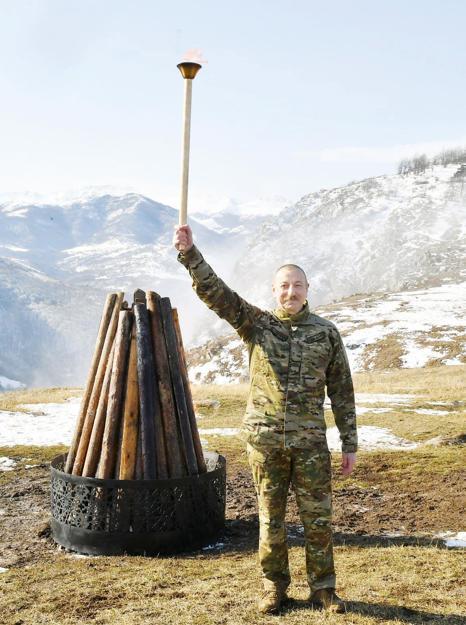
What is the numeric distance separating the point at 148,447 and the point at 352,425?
2.85 meters

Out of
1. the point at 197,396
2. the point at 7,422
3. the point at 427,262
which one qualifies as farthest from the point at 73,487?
the point at 427,262

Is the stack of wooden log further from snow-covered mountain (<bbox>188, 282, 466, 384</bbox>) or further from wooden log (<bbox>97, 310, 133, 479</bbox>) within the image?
snow-covered mountain (<bbox>188, 282, 466, 384</bbox>)

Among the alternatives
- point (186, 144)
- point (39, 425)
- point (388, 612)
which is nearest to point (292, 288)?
point (186, 144)

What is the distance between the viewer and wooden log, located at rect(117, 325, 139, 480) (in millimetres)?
6914

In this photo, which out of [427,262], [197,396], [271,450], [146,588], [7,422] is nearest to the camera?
[271,450]

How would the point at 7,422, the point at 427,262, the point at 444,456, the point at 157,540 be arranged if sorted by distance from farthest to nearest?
the point at 427,262 < the point at 7,422 < the point at 444,456 < the point at 157,540

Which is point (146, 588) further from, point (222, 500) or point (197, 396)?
point (197, 396)

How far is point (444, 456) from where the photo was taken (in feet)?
39.0

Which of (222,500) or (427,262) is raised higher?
(427,262)

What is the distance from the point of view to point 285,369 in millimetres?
4863

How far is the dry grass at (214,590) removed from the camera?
4.76m

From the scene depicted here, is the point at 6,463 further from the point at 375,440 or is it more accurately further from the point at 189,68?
the point at 189,68

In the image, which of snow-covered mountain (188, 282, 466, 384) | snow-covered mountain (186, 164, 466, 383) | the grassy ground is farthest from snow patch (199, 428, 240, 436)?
snow-covered mountain (186, 164, 466, 383)

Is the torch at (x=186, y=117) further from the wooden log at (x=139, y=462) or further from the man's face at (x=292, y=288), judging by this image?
the wooden log at (x=139, y=462)
